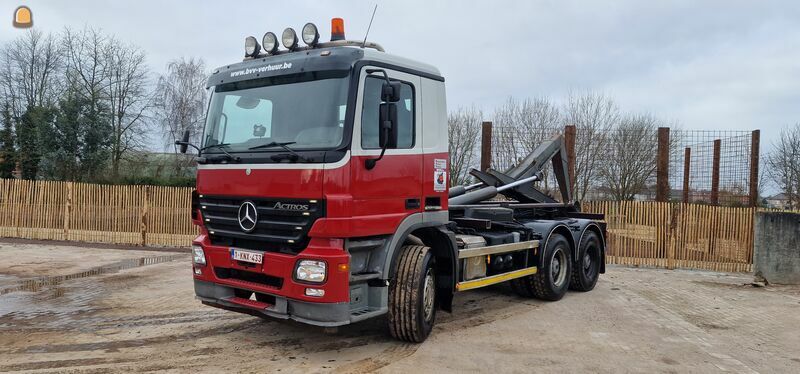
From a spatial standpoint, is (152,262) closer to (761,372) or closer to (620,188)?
(761,372)

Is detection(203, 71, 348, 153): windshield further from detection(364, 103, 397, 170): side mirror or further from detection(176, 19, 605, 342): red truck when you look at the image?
detection(364, 103, 397, 170): side mirror

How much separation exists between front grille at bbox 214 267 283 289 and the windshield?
1.25m

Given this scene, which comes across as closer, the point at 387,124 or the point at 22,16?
the point at 387,124

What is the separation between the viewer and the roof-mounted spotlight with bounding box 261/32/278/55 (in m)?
5.90

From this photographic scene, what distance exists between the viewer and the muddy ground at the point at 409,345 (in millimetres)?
5312

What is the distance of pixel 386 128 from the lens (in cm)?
519

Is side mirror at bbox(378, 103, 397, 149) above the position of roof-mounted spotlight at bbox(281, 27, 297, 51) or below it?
below

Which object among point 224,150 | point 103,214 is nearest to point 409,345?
point 224,150

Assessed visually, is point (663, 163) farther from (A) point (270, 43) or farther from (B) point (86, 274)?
(B) point (86, 274)

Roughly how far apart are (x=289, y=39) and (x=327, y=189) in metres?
1.84

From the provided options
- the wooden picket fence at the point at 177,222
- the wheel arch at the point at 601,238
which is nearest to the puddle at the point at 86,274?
the wooden picket fence at the point at 177,222

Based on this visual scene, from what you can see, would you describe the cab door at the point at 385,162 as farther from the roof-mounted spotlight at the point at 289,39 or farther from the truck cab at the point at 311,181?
the roof-mounted spotlight at the point at 289,39

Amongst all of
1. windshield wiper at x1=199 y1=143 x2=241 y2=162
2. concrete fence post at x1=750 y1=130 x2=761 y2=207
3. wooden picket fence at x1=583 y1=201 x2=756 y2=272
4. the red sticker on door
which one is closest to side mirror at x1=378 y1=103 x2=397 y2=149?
the red sticker on door

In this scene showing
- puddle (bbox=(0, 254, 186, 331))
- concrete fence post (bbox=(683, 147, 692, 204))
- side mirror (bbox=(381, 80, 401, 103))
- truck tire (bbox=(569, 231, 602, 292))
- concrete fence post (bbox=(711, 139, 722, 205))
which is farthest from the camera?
concrete fence post (bbox=(683, 147, 692, 204))
